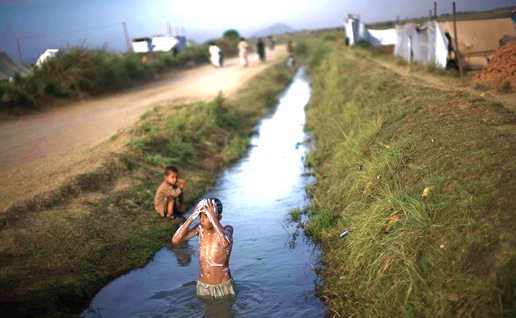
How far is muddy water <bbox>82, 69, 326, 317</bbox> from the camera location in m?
5.66

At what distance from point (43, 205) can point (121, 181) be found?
1880 millimetres

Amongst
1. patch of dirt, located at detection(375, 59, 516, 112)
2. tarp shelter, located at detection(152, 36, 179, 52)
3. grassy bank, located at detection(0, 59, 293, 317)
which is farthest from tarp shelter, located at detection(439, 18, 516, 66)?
tarp shelter, located at detection(152, 36, 179, 52)

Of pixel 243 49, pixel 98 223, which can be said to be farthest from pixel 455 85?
pixel 243 49

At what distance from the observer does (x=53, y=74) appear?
62.9 feet

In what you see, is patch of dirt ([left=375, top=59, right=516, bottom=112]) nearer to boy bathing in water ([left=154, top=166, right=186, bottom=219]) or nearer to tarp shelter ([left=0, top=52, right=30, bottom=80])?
boy bathing in water ([left=154, top=166, right=186, bottom=219])

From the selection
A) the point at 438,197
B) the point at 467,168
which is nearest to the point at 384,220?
the point at 438,197

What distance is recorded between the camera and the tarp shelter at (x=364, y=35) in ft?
82.2

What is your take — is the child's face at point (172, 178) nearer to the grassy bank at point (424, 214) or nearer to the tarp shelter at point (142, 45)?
the grassy bank at point (424, 214)

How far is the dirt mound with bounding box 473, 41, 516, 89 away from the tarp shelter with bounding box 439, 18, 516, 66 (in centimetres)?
413

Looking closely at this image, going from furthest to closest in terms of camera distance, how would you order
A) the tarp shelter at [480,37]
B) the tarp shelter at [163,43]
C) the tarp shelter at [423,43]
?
the tarp shelter at [163,43]
the tarp shelter at [423,43]
the tarp shelter at [480,37]

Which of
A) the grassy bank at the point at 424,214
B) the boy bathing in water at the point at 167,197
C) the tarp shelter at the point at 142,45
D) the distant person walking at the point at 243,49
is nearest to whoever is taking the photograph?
the grassy bank at the point at 424,214

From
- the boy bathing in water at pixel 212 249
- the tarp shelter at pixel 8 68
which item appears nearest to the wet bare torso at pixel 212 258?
the boy bathing in water at pixel 212 249

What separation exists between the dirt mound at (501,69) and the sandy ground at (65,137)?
8.72m

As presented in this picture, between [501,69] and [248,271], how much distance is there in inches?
357
